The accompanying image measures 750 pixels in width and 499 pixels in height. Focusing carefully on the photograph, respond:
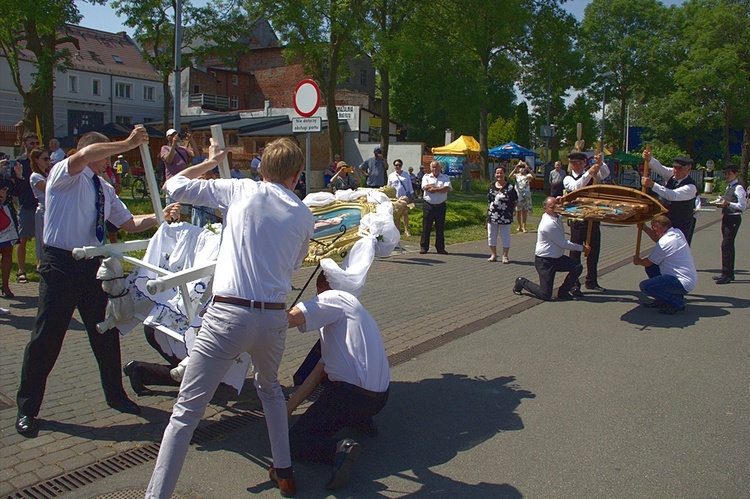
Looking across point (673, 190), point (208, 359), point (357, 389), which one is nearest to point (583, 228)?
point (673, 190)

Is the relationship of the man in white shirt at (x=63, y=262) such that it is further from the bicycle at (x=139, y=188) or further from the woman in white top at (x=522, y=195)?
the bicycle at (x=139, y=188)

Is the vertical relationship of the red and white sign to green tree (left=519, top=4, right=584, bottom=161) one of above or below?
below

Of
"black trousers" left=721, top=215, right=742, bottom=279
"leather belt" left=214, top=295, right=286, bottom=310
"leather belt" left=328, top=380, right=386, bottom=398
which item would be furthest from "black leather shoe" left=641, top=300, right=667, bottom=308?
"leather belt" left=214, top=295, right=286, bottom=310

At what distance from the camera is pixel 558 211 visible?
29.0 feet

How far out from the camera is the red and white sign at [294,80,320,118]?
1009 centimetres

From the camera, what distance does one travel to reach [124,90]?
57.4m

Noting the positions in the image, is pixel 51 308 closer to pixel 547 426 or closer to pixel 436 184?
pixel 547 426

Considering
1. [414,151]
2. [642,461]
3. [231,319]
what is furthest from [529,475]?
[414,151]

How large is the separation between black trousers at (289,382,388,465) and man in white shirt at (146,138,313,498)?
1.37ft

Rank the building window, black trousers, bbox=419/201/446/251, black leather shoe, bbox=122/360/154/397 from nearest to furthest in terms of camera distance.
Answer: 1. black leather shoe, bbox=122/360/154/397
2. black trousers, bbox=419/201/446/251
3. the building window

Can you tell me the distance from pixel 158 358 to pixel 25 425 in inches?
68.7

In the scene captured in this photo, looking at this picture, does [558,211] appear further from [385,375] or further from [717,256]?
[717,256]

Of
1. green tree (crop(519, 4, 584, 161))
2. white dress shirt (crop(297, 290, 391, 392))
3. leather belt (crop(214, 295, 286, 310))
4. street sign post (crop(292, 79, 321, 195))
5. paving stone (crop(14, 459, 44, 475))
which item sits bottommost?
paving stone (crop(14, 459, 44, 475))

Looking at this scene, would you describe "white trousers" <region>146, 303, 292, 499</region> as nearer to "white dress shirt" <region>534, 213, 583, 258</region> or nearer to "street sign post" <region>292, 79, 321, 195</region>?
"white dress shirt" <region>534, 213, 583, 258</region>
